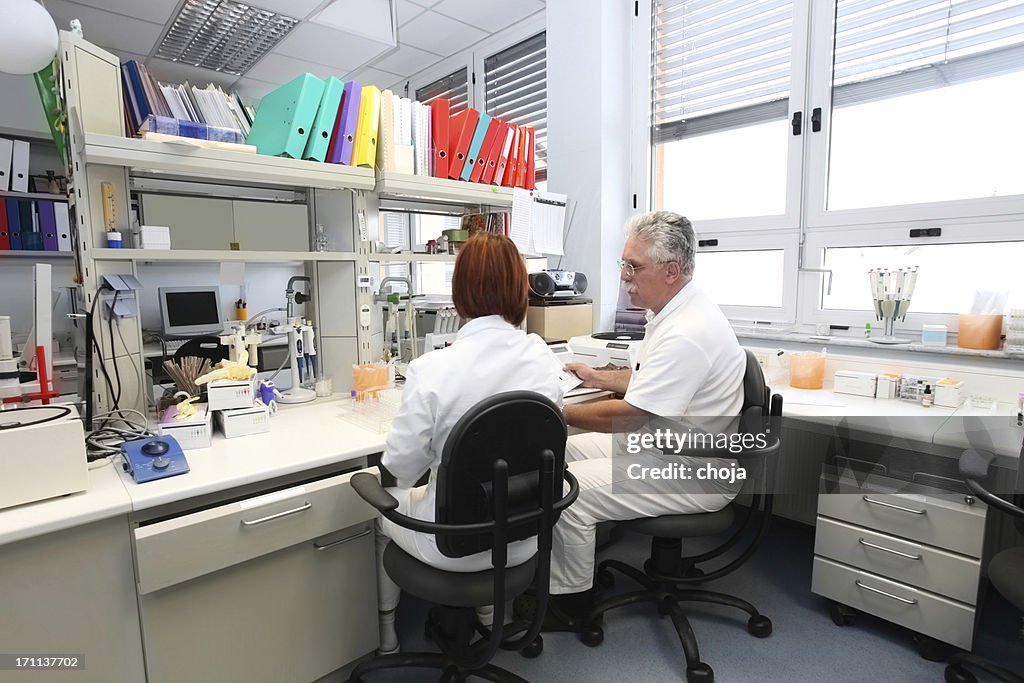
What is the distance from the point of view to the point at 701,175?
2.86 m

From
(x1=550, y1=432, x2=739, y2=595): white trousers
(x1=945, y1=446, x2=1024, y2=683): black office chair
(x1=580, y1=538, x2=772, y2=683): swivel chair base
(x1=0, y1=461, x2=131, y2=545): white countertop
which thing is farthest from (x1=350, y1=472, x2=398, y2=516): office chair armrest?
(x1=945, y1=446, x2=1024, y2=683): black office chair

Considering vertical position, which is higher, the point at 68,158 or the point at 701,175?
the point at 701,175

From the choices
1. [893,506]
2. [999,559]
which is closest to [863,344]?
[893,506]

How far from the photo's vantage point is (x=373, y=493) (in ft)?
4.05

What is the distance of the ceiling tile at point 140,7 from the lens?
10.4 feet

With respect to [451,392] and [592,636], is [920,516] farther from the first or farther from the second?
[451,392]

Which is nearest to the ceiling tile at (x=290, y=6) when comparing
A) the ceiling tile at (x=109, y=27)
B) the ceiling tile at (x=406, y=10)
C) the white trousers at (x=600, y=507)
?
the ceiling tile at (x=406, y=10)

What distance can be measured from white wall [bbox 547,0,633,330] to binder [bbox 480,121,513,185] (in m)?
0.71

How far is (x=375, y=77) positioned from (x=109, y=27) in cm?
183

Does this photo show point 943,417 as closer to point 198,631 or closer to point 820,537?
point 820,537

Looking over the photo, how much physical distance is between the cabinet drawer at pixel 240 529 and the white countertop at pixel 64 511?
79 mm

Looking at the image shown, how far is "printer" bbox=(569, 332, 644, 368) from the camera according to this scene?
232 centimetres

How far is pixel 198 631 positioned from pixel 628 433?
1276 millimetres

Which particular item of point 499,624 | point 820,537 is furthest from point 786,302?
point 499,624
